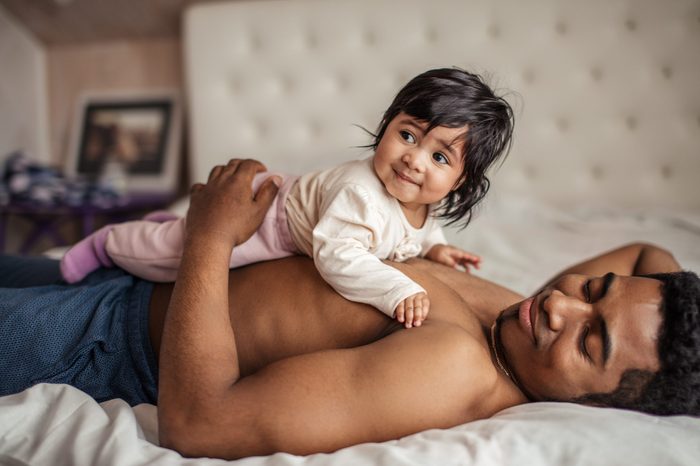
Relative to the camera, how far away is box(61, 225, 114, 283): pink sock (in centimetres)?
134

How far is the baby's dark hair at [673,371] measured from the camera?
0.89 metres

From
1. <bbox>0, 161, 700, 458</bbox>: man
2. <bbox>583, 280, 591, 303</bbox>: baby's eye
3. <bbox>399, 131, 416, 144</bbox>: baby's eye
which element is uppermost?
<bbox>399, 131, 416, 144</bbox>: baby's eye

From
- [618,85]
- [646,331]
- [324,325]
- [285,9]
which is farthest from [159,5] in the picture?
[646,331]

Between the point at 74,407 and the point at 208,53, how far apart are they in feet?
8.39

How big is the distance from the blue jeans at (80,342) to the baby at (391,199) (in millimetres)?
137

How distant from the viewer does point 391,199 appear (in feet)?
3.76

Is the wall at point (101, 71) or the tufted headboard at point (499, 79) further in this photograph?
the wall at point (101, 71)

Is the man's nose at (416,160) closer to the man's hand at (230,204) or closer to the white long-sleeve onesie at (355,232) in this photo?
the white long-sleeve onesie at (355,232)

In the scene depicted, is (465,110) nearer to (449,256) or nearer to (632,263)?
(449,256)

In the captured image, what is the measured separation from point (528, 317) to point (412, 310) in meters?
0.25

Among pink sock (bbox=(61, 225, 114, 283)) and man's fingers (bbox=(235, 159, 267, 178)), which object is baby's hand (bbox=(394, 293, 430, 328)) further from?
pink sock (bbox=(61, 225, 114, 283))

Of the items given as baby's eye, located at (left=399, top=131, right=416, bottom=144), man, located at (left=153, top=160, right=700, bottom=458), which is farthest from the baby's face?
man, located at (left=153, top=160, right=700, bottom=458)

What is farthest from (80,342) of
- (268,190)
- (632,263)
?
(632,263)

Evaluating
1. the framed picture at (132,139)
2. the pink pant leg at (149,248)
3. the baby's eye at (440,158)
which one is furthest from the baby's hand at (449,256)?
the framed picture at (132,139)
